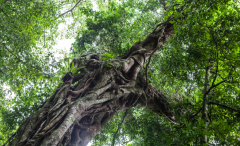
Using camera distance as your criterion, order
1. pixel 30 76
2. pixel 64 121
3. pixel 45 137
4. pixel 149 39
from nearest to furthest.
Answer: pixel 45 137, pixel 64 121, pixel 30 76, pixel 149 39

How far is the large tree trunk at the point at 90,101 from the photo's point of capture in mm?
3102

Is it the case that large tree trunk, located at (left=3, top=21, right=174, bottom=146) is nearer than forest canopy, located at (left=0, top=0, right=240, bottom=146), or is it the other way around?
forest canopy, located at (left=0, top=0, right=240, bottom=146)

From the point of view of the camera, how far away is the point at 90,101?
12.1 ft

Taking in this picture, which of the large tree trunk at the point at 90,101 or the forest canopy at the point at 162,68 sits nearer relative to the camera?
the forest canopy at the point at 162,68

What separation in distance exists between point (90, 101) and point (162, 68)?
233 centimetres

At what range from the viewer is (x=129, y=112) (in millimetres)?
6191

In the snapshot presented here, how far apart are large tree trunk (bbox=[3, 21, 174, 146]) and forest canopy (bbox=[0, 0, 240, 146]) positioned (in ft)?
0.60

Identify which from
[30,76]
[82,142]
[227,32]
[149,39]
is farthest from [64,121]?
[149,39]

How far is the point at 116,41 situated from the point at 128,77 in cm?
255

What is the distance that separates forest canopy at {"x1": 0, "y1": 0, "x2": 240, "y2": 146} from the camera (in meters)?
2.63

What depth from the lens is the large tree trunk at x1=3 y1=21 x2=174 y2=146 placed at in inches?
122

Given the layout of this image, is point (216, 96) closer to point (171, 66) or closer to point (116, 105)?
point (171, 66)

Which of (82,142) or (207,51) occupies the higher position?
(207,51)

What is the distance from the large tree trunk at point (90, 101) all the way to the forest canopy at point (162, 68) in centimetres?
18
